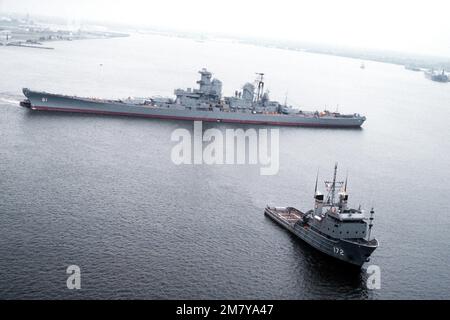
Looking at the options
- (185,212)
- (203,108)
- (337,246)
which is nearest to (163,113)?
(203,108)

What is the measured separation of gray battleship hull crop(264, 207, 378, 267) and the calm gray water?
0.71 m

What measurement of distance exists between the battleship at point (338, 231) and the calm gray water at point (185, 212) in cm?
86

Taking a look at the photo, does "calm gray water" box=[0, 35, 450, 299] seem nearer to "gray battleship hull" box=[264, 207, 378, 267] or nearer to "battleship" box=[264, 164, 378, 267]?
"gray battleship hull" box=[264, 207, 378, 267]

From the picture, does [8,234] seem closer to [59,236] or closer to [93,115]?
[59,236]

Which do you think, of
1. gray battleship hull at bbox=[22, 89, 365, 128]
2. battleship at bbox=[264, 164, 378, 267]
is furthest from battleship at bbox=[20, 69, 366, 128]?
battleship at bbox=[264, 164, 378, 267]

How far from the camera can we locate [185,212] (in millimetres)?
35875

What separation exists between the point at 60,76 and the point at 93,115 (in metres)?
33.3

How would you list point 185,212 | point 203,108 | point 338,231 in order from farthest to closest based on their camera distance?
point 203,108
point 185,212
point 338,231

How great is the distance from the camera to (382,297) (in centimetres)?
2708

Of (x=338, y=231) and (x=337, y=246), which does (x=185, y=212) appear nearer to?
(x=338, y=231)

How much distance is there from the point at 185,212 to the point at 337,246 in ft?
37.9

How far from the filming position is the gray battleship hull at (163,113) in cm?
6638

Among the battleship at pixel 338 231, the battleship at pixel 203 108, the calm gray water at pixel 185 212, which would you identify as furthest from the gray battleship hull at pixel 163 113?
the battleship at pixel 338 231
